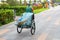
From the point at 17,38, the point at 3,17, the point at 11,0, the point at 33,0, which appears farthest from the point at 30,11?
the point at 33,0

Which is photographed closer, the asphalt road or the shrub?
the asphalt road

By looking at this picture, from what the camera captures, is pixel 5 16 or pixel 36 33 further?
pixel 5 16

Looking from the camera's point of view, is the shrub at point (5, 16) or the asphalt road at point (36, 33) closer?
the asphalt road at point (36, 33)

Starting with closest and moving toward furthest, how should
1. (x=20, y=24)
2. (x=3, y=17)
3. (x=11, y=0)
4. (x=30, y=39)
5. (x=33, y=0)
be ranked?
(x=30, y=39) → (x=20, y=24) → (x=3, y=17) → (x=11, y=0) → (x=33, y=0)

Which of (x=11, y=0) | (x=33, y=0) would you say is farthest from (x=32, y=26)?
(x=33, y=0)

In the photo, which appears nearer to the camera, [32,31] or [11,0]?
[32,31]


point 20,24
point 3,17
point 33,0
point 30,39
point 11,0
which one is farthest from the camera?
point 33,0

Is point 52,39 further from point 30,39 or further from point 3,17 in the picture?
point 3,17

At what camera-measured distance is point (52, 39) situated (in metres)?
11.1

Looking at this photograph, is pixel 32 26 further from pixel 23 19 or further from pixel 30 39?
pixel 30 39

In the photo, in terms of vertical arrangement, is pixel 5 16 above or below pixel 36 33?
Result: below

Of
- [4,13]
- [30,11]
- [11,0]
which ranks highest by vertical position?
[30,11]

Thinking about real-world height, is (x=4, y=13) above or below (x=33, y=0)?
above

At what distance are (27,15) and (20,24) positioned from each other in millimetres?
680
